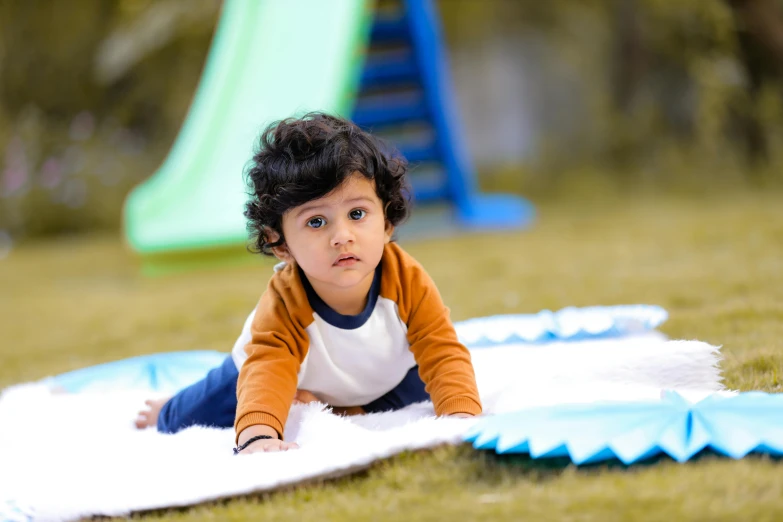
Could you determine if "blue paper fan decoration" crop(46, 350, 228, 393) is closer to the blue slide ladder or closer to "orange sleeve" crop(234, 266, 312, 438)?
"orange sleeve" crop(234, 266, 312, 438)

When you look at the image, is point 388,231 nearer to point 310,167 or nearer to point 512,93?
point 310,167

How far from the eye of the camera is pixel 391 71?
225 inches

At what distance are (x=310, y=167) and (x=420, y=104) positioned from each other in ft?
13.4

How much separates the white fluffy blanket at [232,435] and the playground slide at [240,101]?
2740 mm

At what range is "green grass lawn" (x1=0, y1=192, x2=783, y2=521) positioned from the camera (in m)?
1.19

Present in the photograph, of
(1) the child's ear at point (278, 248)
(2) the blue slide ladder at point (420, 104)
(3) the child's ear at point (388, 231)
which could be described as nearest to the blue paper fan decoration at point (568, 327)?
(3) the child's ear at point (388, 231)

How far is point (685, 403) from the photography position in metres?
1.44

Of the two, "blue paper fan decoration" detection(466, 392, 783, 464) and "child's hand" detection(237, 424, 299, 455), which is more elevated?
→ "child's hand" detection(237, 424, 299, 455)

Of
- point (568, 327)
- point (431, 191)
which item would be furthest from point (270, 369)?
point (431, 191)

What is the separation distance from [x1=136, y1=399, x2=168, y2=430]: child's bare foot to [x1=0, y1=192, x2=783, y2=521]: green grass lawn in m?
0.65

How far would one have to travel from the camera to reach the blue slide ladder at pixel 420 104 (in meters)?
5.50

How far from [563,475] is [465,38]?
→ 771cm

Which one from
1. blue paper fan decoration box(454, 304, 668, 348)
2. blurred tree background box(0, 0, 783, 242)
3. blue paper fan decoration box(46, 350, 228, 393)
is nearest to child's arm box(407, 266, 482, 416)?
blue paper fan decoration box(454, 304, 668, 348)

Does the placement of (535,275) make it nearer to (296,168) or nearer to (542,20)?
(296,168)
